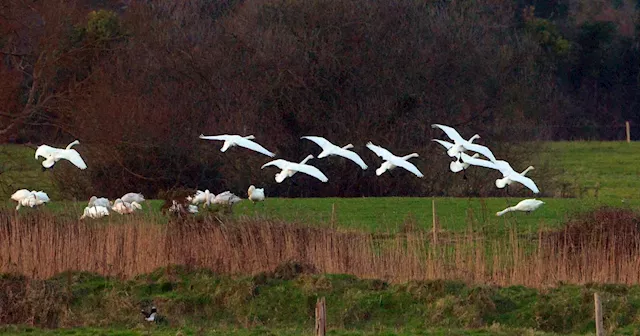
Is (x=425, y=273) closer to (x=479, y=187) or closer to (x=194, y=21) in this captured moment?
(x=479, y=187)

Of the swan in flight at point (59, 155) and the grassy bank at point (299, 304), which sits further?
the swan in flight at point (59, 155)

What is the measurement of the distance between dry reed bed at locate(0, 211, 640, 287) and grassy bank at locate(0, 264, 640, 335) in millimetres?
578

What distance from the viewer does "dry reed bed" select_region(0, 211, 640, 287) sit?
17047mm

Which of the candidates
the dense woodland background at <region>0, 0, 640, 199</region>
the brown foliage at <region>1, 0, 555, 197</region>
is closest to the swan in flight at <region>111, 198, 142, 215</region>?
the dense woodland background at <region>0, 0, 640, 199</region>

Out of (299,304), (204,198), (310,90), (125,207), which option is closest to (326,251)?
(299,304)

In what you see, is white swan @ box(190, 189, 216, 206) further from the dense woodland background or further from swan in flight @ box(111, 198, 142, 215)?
the dense woodland background

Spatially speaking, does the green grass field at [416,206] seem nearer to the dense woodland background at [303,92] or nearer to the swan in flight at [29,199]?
the swan in flight at [29,199]

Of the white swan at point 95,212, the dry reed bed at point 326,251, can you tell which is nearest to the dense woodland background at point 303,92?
the white swan at point 95,212

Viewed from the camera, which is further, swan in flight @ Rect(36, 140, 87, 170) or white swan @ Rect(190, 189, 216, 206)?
white swan @ Rect(190, 189, 216, 206)

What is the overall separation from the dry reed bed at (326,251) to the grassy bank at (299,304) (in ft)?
1.90

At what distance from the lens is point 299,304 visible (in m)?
16.5

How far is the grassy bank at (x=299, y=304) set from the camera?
50.5 feet

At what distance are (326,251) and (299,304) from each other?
1.47 m

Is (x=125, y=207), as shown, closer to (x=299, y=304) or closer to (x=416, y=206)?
(x=299, y=304)
